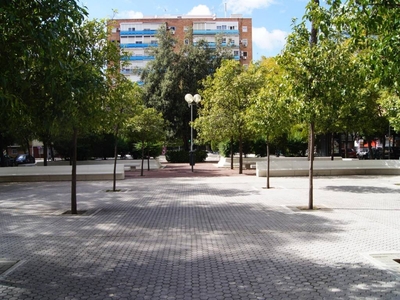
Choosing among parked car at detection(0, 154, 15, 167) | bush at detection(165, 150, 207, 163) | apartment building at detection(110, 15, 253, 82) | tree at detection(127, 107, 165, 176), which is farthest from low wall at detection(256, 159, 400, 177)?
apartment building at detection(110, 15, 253, 82)

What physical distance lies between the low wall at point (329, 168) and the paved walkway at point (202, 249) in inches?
339

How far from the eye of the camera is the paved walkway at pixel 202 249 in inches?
185

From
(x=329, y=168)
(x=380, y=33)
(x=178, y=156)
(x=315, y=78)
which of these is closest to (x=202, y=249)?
(x=380, y=33)

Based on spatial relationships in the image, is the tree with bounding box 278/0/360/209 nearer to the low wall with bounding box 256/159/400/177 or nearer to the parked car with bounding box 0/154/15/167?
the low wall with bounding box 256/159/400/177

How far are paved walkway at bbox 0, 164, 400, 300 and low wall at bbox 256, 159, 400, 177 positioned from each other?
28.3 feet

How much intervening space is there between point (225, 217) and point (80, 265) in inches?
181

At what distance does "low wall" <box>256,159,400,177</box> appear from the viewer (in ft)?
70.2

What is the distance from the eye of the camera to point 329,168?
2166cm

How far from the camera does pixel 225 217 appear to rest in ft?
31.7

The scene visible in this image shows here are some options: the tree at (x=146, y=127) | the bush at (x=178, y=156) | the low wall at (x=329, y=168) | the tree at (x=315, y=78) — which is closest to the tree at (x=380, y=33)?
the tree at (x=315, y=78)

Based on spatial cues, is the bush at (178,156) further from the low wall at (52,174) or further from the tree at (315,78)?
the tree at (315,78)

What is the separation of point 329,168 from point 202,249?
654 inches

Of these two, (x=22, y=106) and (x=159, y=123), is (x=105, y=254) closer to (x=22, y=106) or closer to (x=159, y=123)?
(x=22, y=106)

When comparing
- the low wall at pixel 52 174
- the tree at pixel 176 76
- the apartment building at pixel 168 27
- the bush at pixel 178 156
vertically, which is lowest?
the low wall at pixel 52 174
